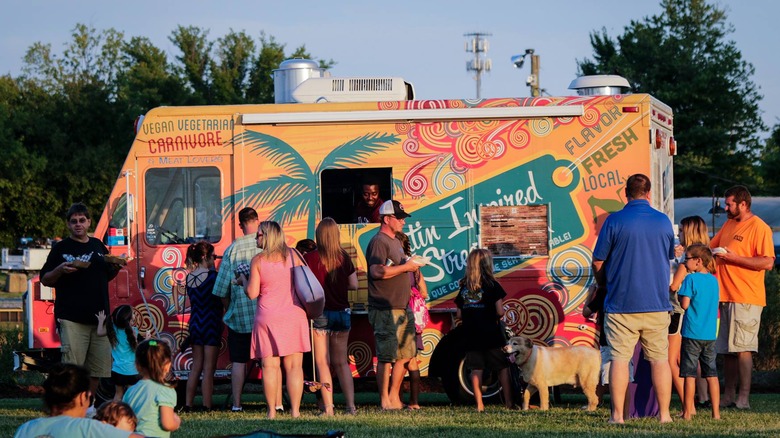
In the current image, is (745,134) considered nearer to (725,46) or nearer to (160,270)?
(725,46)

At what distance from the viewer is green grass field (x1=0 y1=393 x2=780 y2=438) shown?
7.98 meters

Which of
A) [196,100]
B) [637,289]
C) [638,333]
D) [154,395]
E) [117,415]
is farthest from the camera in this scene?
[196,100]

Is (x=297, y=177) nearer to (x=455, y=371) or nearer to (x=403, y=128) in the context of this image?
(x=403, y=128)

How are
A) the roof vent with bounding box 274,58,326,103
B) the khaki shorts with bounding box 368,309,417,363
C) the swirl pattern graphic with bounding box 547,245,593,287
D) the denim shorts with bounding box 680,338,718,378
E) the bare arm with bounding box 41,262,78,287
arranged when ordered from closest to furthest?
1. the bare arm with bounding box 41,262,78,287
2. the denim shorts with bounding box 680,338,718,378
3. the khaki shorts with bounding box 368,309,417,363
4. the swirl pattern graphic with bounding box 547,245,593,287
5. the roof vent with bounding box 274,58,326,103

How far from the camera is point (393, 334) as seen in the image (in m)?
9.71

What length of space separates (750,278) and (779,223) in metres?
20.3

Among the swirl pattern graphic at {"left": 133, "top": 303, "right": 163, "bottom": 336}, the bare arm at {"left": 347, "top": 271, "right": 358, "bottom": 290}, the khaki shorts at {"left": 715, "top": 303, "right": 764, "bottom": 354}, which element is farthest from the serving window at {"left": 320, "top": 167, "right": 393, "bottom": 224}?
the khaki shorts at {"left": 715, "top": 303, "right": 764, "bottom": 354}

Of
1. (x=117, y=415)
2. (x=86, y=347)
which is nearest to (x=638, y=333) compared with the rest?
(x=117, y=415)

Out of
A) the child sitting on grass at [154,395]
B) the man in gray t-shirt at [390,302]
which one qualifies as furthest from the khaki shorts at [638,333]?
the child sitting on grass at [154,395]

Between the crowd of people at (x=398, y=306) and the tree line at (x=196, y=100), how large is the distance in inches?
1105

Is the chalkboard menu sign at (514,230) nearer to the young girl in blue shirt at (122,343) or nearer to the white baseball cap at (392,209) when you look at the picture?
the white baseball cap at (392,209)

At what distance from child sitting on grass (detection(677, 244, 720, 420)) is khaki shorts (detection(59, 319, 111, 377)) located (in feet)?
15.2

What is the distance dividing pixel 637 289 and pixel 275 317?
2845 mm

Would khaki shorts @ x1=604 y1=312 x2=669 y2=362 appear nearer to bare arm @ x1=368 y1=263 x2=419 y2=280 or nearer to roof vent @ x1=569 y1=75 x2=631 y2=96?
bare arm @ x1=368 y1=263 x2=419 y2=280
